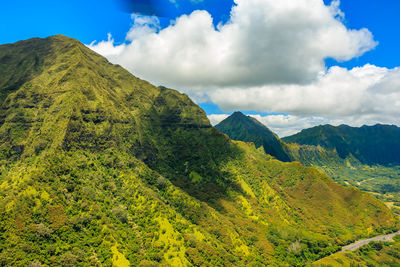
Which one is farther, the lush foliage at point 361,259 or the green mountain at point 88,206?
the lush foliage at point 361,259

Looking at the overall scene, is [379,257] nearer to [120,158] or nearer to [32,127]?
[120,158]

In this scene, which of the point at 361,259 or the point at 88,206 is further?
the point at 361,259

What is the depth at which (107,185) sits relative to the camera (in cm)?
15062

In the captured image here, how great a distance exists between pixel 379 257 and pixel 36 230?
888ft

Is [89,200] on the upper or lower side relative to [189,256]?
upper

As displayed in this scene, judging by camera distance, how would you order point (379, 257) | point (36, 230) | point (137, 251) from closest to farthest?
point (36, 230) → point (137, 251) → point (379, 257)

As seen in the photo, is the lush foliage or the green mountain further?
the lush foliage

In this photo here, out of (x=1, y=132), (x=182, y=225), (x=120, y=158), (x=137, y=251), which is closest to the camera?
(x=137, y=251)

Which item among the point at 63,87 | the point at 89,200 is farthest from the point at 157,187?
the point at 63,87

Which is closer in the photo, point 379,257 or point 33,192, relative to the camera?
point 33,192

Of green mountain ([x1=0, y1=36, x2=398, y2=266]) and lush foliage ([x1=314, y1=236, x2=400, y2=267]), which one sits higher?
green mountain ([x1=0, y1=36, x2=398, y2=266])

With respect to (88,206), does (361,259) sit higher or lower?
lower

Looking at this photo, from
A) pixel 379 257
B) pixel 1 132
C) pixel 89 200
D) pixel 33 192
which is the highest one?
pixel 1 132

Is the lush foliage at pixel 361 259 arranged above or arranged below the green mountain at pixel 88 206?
below
